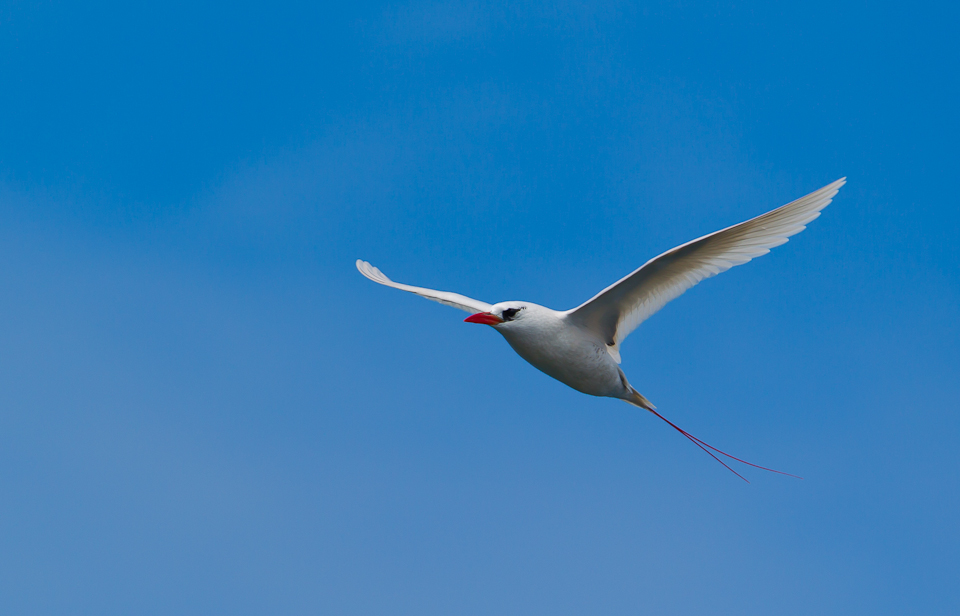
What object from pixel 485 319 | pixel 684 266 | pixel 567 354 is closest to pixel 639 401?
pixel 567 354

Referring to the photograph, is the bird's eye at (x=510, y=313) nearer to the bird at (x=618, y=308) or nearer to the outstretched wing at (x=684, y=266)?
the bird at (x=618, y=308)

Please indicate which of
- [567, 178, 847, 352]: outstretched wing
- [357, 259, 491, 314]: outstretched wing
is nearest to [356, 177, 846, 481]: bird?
[567, 178, 847, 352]: outstretched wing

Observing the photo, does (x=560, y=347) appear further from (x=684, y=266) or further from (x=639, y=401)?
(x=639, y=401)

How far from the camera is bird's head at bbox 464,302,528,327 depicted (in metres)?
9.16

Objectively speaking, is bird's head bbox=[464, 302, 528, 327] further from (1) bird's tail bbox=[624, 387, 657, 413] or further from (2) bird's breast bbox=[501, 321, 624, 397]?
(1) bird's tail bbox=[624, 387, 657, 413]

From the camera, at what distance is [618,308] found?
9.55 meters

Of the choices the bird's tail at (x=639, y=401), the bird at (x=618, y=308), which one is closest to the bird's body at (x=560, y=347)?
the bird at (x=618, y=308)

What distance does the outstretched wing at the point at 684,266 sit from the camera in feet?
28.1

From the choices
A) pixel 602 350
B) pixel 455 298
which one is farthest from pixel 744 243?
pixel 455 298

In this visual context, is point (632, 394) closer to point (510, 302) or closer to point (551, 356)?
point (551, 356)

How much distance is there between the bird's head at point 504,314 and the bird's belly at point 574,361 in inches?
10.7

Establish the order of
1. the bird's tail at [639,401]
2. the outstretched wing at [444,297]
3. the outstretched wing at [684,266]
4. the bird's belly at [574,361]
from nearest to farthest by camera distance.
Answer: the outstretched wing at [684,266] < the bird's belly at [574,361] < the bird's tail at [639,401] < the outstretched wing at [444,297]

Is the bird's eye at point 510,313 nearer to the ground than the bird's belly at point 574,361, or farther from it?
farther from it

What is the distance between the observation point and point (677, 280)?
9.38 m
